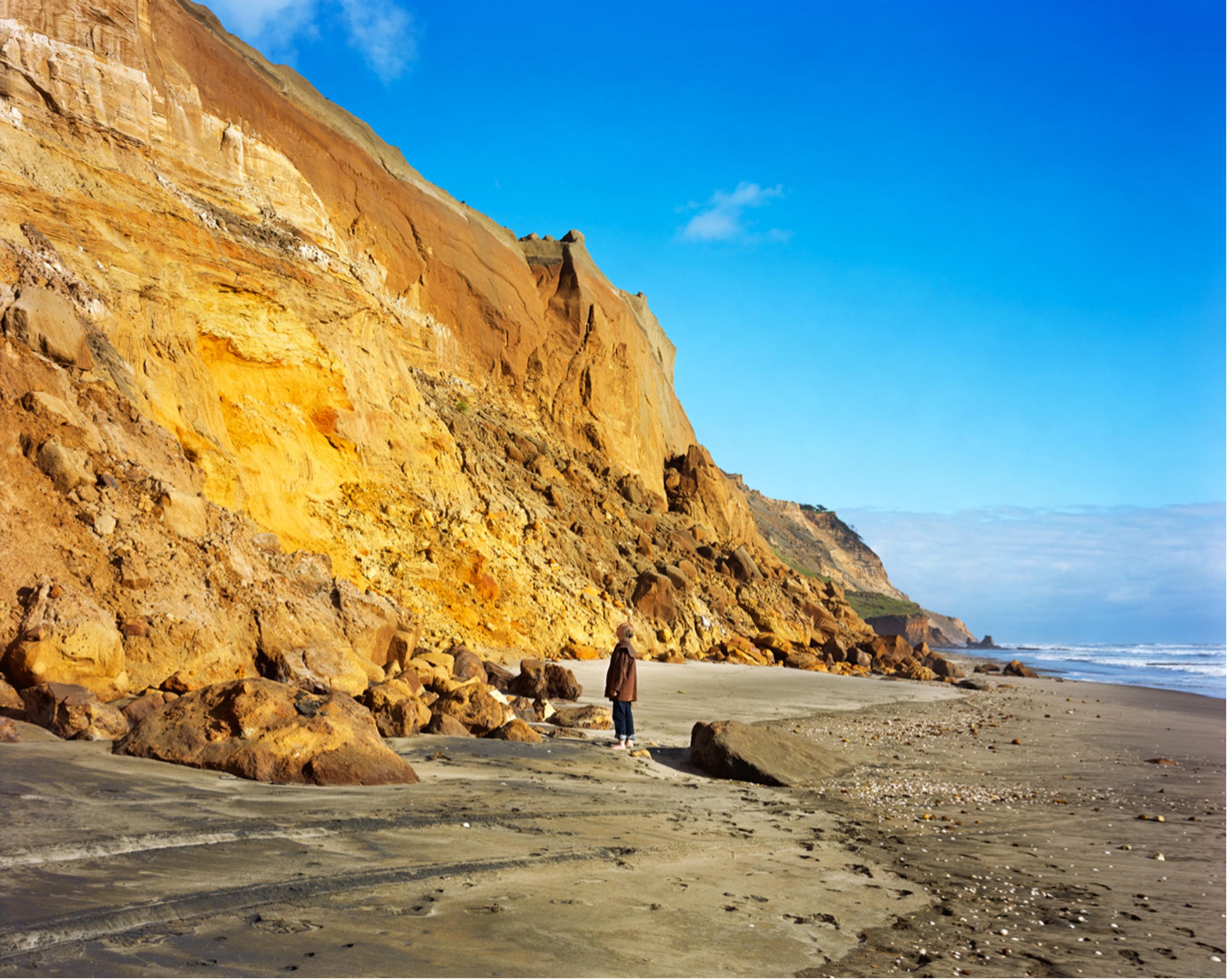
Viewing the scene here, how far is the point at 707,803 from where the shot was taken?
6578 millimetres

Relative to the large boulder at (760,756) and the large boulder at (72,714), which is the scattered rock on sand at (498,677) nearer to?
the large boulder at (760,756)

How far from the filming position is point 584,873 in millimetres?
4270

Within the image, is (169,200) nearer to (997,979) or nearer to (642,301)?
(997,979)

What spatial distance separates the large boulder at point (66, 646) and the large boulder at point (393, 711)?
2.01m

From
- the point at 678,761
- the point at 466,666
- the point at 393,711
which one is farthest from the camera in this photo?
the point at 466,666

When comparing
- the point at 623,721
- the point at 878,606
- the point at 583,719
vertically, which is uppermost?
the point at 878,606

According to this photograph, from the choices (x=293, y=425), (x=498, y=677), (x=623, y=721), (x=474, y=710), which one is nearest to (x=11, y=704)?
(x=474, y=710)

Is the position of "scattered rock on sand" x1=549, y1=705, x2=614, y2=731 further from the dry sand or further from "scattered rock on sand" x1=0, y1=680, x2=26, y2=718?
"scattered rock on sand" x1=0, y1=680, x2=26, y2=718

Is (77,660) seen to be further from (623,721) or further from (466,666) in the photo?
(466,666)

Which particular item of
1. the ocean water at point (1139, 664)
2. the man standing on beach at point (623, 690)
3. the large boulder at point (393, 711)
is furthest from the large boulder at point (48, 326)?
the ocean water at point (1139, 664)

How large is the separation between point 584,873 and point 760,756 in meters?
4.06

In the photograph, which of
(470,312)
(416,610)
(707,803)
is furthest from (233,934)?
(470,312)

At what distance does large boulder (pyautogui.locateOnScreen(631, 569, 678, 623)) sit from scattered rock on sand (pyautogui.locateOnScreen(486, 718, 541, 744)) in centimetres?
1286

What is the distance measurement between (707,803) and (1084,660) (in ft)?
171
